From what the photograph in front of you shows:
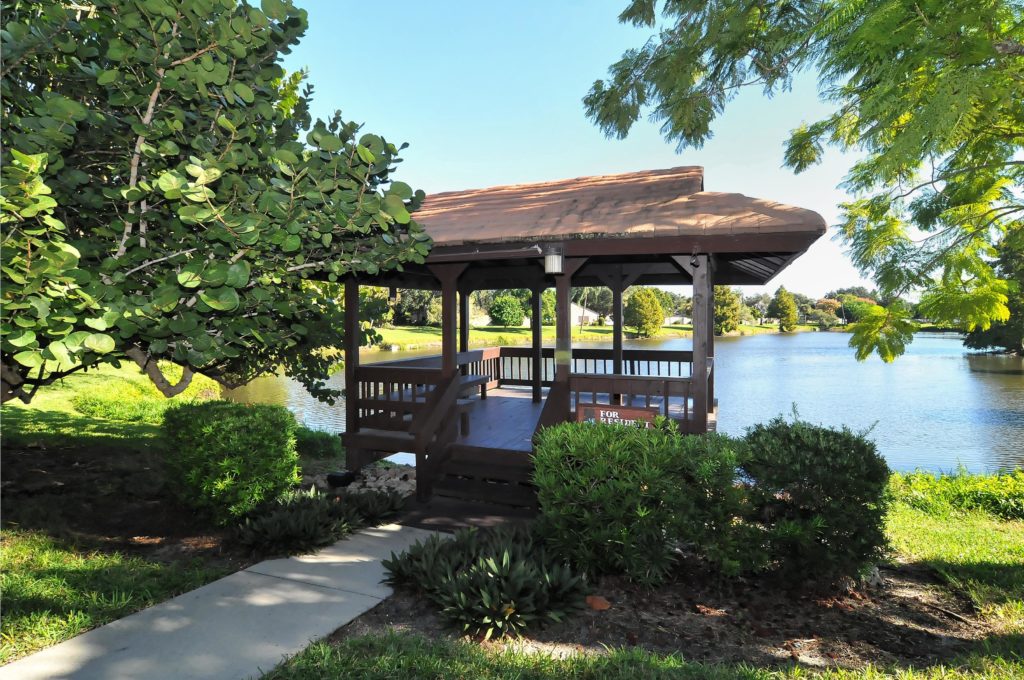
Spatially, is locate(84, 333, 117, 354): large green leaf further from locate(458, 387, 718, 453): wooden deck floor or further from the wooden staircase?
the wooden staircase

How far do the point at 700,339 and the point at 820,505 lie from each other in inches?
81.2

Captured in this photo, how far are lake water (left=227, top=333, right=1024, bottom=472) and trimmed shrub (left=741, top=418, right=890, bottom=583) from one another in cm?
413

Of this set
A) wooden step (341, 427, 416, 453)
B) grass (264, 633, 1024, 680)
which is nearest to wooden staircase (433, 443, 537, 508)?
wooden step (341, 427, 416, 453)

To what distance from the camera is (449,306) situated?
22.3ft

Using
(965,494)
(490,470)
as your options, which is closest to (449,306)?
(490,470)

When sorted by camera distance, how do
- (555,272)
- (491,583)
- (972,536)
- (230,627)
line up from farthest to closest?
(972,536) → (555,272) → (491,583) → (230,627)

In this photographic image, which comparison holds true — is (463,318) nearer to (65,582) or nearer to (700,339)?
(700,339)

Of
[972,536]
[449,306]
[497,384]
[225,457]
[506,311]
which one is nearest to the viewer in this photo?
[225,457]

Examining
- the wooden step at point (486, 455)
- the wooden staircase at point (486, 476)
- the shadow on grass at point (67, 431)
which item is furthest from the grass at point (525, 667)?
the shadow on grass at point (67, 431)

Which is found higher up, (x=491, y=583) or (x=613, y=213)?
(x=613, y=213)

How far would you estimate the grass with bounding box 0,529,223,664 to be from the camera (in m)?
3.41

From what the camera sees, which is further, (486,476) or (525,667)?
(486,476)

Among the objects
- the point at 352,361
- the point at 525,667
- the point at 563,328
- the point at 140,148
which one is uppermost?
the point at 140,148

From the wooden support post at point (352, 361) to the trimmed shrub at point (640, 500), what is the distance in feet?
13.1
